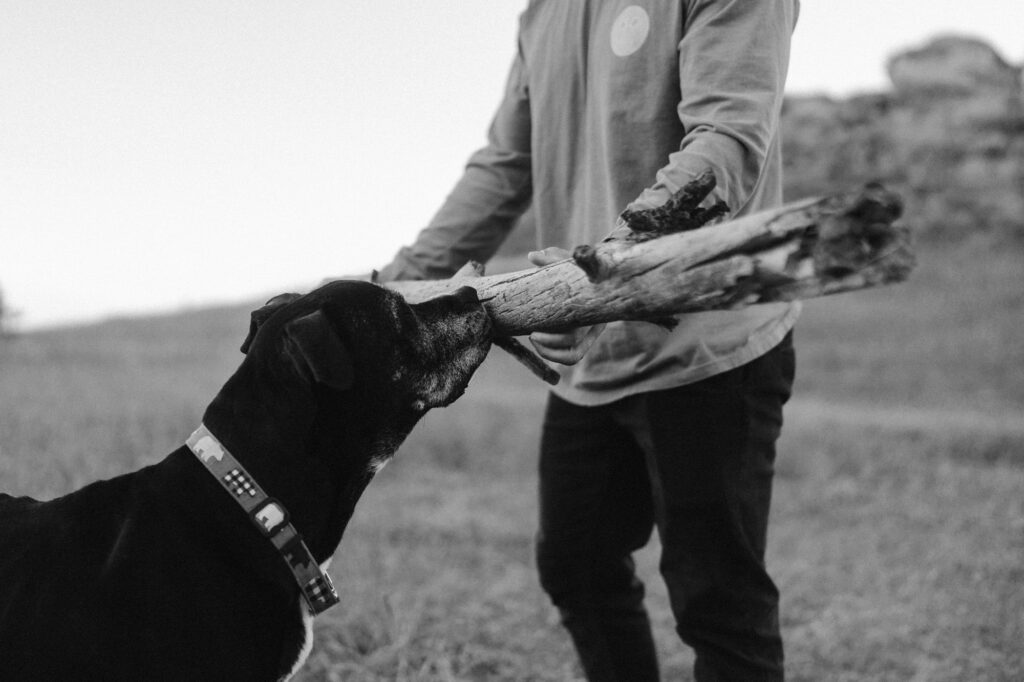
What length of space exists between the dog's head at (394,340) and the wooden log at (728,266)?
8.6 inches

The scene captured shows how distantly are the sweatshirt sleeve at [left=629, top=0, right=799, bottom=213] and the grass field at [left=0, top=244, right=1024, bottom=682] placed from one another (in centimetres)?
274

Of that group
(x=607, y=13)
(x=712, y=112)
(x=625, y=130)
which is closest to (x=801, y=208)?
(x=712, y=112)

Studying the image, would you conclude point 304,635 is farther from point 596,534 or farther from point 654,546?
point 654,546

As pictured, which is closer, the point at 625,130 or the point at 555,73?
the point at 625,130

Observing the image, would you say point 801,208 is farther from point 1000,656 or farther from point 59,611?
point 1000,656

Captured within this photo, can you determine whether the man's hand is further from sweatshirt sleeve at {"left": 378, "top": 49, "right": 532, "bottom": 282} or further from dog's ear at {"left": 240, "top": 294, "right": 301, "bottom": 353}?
sweatshirt sleeve at {"left": 378, "top": 49, "right": 532, "bottom": 282}

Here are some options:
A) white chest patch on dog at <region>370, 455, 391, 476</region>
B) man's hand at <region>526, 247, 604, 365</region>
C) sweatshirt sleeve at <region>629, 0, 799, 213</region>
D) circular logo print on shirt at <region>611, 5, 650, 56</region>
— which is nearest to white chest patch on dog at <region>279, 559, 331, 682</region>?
white chest patch on dog at <region>370, 455, 391, 476</region>

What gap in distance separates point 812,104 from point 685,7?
2957 cm

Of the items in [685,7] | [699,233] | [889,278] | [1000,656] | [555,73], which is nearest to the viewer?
[889,278]

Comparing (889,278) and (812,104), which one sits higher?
(889,278)

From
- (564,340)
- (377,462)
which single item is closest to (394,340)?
(377,462)

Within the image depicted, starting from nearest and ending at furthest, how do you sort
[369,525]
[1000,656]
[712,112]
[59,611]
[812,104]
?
[59,611]
[712,112]
[1000,656]
[369,525]
[812,104]

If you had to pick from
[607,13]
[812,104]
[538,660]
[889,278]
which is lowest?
[812,104]

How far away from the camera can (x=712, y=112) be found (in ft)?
8.75
